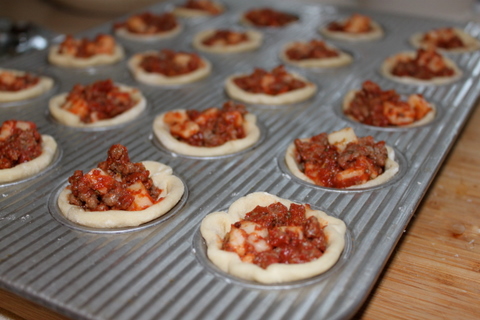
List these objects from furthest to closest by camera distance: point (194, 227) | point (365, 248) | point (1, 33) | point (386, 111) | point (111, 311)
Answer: point (1, 33)
point (386, 111)
point (194, 227)
point (365, 248)
point (111, 311)

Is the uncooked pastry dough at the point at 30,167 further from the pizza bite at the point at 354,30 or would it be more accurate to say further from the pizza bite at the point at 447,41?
the pizza bite at the point at 447,41

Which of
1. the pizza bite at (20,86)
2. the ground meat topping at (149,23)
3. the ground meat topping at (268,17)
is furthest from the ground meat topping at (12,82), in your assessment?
the ground meat topping at (268,17)

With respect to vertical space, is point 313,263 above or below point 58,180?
above

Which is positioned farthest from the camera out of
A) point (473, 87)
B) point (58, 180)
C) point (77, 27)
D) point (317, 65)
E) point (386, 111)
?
point (77, 27)

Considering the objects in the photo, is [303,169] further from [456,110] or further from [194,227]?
[456,110]

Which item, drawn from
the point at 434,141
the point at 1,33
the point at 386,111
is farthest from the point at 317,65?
the point at 1,33

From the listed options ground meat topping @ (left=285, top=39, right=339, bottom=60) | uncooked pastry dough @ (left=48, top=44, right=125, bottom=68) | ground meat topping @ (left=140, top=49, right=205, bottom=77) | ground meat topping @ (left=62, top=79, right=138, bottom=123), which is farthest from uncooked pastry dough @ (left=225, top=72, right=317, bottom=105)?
uncooked pastry dough @ (left=48, top=44, right=125, bottom=68)

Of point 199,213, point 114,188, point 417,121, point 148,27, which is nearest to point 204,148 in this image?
point 199,213
